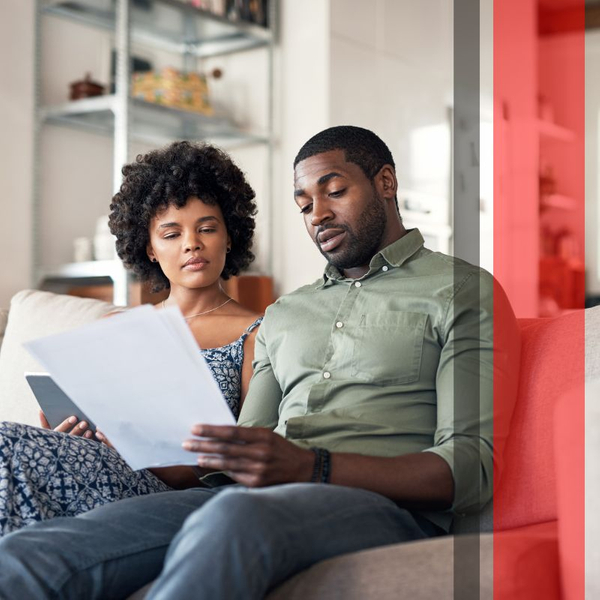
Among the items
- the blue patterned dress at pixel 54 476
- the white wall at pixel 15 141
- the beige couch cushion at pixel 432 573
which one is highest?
the white wall at pixel 15 141

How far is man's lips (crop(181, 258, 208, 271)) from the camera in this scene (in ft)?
5.97

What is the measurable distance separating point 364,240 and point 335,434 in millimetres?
356

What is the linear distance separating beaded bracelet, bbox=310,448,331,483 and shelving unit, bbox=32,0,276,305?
6.76ft

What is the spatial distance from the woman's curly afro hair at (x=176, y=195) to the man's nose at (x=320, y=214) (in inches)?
17.3

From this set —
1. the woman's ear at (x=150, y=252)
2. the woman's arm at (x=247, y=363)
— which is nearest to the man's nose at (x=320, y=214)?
the woman's arm at (x=247, y=363)

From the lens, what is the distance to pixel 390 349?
4.42 ft

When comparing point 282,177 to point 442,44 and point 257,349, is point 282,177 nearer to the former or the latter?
point 442,44

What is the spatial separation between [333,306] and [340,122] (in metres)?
2.46

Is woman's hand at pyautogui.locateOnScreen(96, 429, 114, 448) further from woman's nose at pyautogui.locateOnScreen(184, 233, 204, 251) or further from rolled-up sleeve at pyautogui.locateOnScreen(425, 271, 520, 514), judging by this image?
rolled-up sleeve at pyautogui.locateOnScreen(425, 271, 520, 514)

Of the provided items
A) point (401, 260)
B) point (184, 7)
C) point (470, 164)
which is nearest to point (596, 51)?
point (470, 164)

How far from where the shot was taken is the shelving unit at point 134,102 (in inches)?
127

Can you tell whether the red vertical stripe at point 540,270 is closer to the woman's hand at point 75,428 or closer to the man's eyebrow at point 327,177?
the man's eyebrow at point 327,177

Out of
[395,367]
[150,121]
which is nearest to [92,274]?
[150,121]

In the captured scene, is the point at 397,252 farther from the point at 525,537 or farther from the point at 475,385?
the point at 525,537
